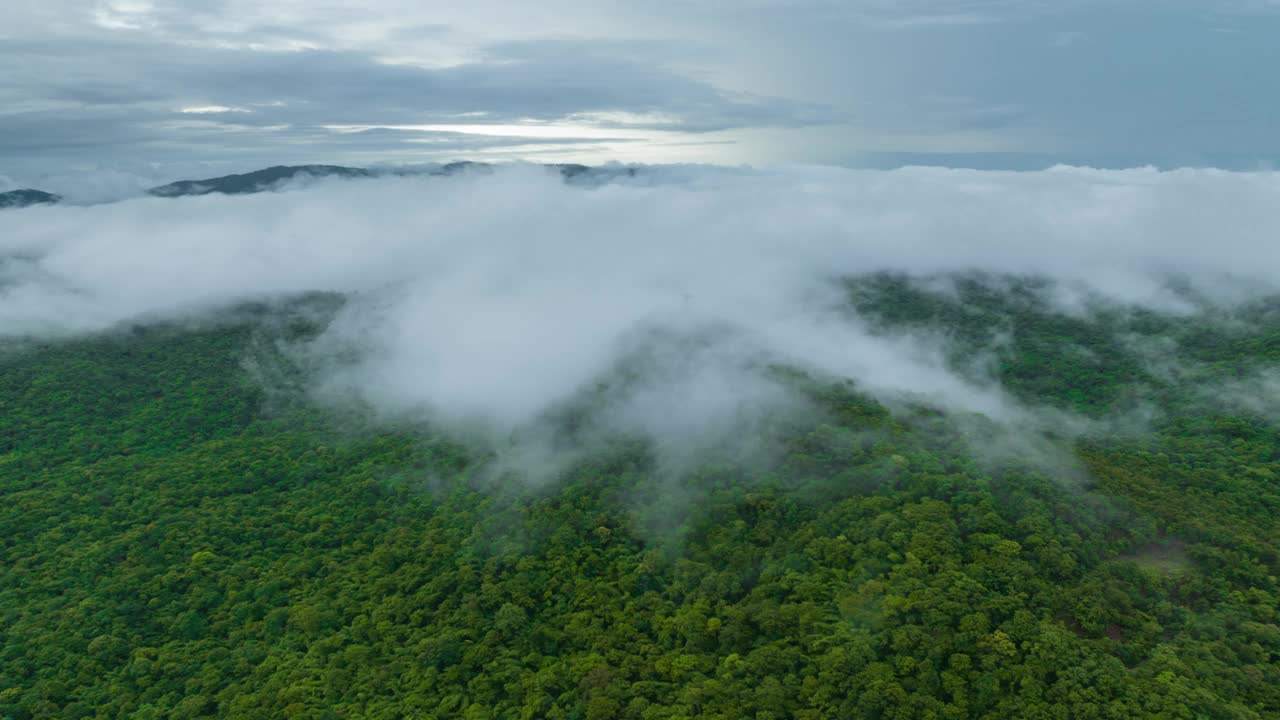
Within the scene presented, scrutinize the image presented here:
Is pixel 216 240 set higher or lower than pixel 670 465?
higher

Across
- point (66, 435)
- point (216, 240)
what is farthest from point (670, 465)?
point (216, 240)

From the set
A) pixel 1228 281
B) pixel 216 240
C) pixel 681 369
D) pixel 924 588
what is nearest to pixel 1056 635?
pixel 924 588

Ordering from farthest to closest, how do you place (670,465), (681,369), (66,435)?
(681,369)
(66,435)
(670,465)

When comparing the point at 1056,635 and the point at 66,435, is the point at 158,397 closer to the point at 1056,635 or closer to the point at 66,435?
the point at 66,435

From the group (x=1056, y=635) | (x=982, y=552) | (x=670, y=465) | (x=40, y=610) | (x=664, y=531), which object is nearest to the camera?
(x=1056, y=635)

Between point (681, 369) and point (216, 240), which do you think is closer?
point (681, 369)

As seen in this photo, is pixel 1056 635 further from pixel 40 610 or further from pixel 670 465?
pixel 40 610

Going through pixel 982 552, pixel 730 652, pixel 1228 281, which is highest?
pixel 1228 281
